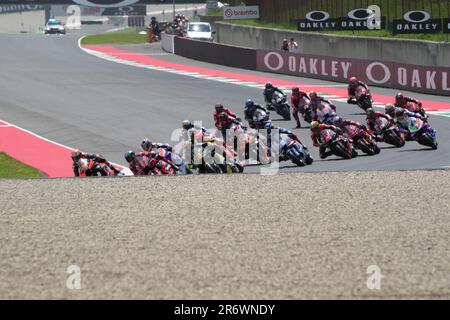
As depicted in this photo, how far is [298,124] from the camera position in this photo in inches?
1201

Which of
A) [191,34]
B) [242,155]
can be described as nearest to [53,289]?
[242,155]

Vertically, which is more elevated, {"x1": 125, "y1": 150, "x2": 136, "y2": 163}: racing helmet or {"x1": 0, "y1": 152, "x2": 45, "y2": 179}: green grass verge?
{"x1": 125, "y1": 150, "x2": 136, "y2": 163}: racing helmet

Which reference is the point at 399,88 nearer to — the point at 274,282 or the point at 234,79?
the point at 234,79

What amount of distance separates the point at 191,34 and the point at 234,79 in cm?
2085

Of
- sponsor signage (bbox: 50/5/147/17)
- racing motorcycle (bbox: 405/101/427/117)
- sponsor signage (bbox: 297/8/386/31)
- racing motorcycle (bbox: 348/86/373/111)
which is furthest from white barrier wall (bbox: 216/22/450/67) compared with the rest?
sponsor signage (bbox: 50/5/147/17)

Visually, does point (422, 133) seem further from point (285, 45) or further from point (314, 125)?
point (285, 45)

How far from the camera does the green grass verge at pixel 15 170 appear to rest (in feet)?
77.3

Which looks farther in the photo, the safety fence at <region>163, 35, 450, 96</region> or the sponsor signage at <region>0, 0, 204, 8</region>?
the sponsor signage at <region>0, 0, 204, 8</region>

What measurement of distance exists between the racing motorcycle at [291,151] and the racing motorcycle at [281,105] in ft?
28.9

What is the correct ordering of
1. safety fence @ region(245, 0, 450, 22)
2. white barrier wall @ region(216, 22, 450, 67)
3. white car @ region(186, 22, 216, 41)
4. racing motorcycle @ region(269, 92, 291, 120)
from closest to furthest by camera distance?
1. racing motorcycle @ region(269, 92, 291, 120)
2. white barrier wall @ region(216, 22, 450, 67)
3. safety fence @ region(245, 0, 450, 22)
4. white car @ region(186, 22, 216, 41)

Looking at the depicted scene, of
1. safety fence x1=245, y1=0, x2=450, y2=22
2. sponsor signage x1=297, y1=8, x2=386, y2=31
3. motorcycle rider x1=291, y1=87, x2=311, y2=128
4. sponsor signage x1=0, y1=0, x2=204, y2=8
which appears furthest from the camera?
sponsor signage x1=0, y1=0, x2=204, y2=8

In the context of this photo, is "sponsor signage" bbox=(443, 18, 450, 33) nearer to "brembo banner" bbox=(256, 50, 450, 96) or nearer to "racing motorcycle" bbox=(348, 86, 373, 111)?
"brembo banner" bbox=(256, 50, 450, 96)

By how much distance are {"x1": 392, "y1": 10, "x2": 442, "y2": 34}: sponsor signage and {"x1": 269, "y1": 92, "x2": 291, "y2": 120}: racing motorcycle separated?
14.3 meters

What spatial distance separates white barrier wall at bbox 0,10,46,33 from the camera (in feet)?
452
